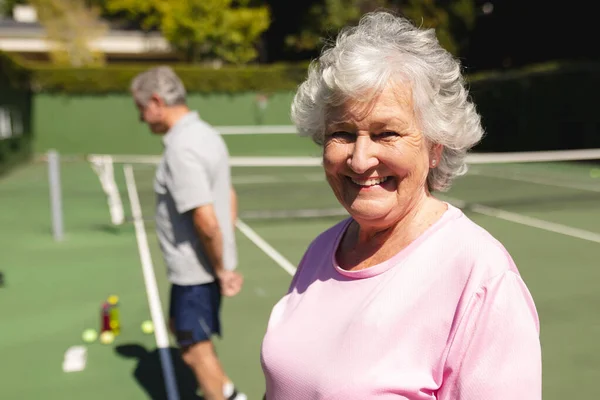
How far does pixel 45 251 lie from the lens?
10.3m

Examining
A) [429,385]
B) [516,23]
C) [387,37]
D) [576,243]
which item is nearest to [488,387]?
[429,385]

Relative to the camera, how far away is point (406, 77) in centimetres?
201

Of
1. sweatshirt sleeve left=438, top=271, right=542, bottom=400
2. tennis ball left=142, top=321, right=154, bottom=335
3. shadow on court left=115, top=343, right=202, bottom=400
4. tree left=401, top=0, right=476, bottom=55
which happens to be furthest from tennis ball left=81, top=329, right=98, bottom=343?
tree left=401, top=0, right=476, bottom=55

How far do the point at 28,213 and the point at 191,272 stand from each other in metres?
10.7

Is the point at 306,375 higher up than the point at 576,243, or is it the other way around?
the point at 306,375

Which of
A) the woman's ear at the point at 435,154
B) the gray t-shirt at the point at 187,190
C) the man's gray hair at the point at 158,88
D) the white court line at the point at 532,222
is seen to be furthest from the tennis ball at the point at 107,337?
the white court line at the point at 532,222

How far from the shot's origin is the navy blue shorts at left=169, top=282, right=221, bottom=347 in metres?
4.35

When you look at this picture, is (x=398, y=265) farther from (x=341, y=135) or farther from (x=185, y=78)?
(x=185, y=78)

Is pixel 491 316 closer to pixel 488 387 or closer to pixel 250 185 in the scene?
pixel 488 387

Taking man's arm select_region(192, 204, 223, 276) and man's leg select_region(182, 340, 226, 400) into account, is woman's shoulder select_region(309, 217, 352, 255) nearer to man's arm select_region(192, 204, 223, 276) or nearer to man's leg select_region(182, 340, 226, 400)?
man's arm select_region(192, 204, 223, 276)

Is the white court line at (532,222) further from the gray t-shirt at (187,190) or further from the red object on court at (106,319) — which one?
the gray t-shirt at (187,190)

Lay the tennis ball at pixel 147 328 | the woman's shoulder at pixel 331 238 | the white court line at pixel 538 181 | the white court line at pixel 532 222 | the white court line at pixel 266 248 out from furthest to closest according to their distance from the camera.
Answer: the white court line at pixel 538 181 → the white court line at pixel 532 222 → the white court line at pixel 266 248 → the tennis ball at pixel 147 328 → the woman's shoulder at pixel 331 238

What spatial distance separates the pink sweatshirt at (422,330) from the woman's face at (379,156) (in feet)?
0.45

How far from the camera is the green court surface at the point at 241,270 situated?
18.4ft
